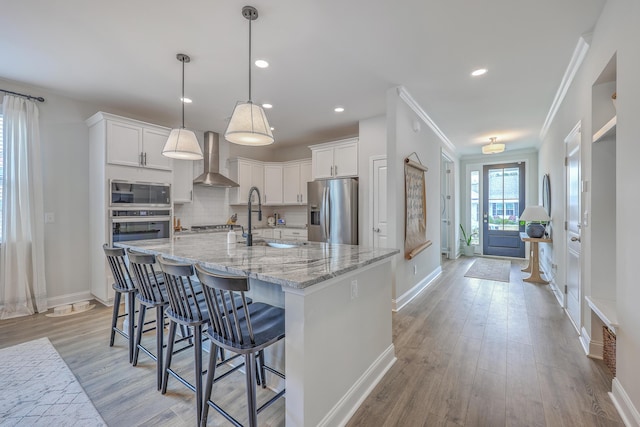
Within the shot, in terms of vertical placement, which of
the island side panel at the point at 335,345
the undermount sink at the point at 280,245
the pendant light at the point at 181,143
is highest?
the pendant light at the point at 181,143

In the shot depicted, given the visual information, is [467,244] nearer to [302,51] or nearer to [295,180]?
[295,180]

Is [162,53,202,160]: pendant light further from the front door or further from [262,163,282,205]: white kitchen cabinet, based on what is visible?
the front door

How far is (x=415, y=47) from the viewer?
2539 mm

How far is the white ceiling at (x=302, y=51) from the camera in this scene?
2068 millimetres

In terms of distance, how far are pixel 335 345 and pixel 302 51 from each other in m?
2.50

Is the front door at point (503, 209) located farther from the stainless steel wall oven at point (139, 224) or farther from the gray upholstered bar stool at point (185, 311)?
the gray upholstered bar stool at point (185, 311)

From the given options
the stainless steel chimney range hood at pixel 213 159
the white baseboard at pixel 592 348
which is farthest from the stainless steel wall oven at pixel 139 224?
the white baseboard at pixel 592 348

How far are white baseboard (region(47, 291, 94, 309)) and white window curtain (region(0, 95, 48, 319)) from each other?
118mm

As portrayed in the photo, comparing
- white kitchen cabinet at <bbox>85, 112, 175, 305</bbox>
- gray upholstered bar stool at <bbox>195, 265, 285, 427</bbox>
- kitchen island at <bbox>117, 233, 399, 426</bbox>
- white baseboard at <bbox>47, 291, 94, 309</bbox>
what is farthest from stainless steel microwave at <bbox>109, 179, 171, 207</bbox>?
→ gray upholstered bar stool at <bbox>195, 265, 285, 427</bbox>

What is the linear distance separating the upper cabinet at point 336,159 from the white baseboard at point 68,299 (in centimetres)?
377

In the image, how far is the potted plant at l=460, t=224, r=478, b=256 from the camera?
7355mm

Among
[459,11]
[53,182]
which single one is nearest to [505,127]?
[459,11]

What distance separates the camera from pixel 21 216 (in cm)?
325

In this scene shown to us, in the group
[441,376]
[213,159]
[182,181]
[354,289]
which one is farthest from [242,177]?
[441,376]
